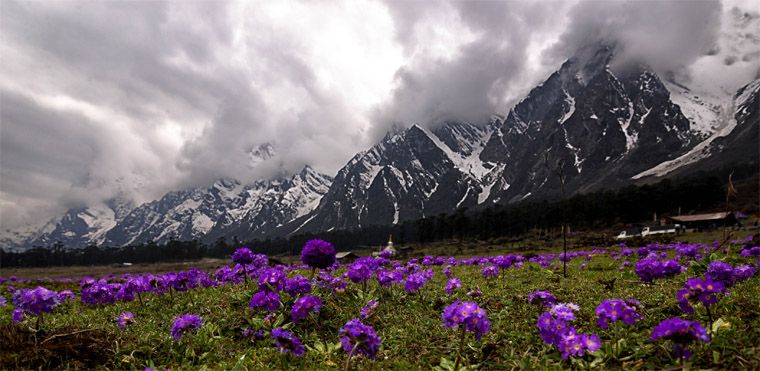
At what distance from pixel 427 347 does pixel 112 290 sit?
8008 millimetres

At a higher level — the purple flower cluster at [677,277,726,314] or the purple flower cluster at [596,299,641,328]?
the purple flower cluster at [677,277,726,314]

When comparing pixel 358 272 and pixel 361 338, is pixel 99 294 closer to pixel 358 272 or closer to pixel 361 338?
pixel 358 272

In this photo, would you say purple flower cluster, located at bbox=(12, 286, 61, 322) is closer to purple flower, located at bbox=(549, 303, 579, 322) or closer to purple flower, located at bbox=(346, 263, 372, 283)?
purple flower, located at bbox=(346, 263, 372, 283)

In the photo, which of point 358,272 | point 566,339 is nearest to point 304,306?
point 358,272

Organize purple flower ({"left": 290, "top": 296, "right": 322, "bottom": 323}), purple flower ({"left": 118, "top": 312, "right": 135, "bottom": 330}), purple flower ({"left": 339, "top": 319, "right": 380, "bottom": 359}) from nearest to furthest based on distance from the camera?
1. purple flower ({"left": 339, "top": 319, "right": 380, "bottom": 359})
2. purple flower ({"left": 290, "top": 296, "right": 322, "bottom": 323})
3. purple flower ({"left": 118, "top": 312, "right": 135, "bottom": 330})

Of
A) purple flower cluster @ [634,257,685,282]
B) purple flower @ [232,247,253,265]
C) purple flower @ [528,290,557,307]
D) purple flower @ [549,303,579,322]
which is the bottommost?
purple flower @ [528,290,557,307]

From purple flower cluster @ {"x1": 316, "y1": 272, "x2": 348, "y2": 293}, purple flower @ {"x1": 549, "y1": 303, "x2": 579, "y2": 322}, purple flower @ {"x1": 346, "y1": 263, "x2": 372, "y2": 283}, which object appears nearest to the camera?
purple flower @ {"x1": 549, "y1": 303, "x2": 579, "y2": 322}

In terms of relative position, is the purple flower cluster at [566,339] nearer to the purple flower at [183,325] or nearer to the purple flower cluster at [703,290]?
the purple flower cluster at [703,290]

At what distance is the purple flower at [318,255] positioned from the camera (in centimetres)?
728

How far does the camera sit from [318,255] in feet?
23.9

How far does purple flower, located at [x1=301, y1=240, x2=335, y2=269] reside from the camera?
23.9ft

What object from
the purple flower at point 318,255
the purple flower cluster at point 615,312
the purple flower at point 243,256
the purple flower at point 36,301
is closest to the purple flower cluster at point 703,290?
the purple flower cluster at point 615,312

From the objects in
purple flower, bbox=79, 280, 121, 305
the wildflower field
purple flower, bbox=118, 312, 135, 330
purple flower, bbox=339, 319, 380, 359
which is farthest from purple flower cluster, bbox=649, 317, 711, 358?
purple flower, bbox=79, 280, 121, 305

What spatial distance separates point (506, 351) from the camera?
17.2ft
